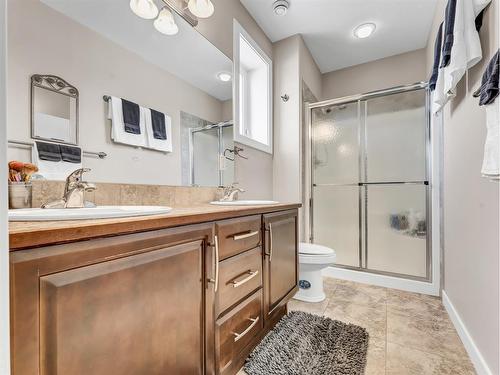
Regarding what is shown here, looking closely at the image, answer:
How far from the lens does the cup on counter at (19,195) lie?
2.66ft

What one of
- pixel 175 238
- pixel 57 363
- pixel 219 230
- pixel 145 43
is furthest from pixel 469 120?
pixel 57 363

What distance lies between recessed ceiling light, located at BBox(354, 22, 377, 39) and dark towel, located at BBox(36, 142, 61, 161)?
2.67m

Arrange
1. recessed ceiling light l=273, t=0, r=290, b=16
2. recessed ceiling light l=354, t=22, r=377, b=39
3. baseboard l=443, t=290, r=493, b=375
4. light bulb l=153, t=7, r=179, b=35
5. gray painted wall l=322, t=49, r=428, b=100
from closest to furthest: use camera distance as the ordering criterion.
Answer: baseboard l=443, t=290, r=493, b=375 → light bulb l=153, t=7, r=179, b=35 → recessed ceiling light l=273, t=0, r=290, b=16 → recessed ceiling light l=354, t=22, r=377, b=39 → gray painted wall l=322, t=49, r=428, b=100

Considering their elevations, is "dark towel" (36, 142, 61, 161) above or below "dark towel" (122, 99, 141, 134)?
below

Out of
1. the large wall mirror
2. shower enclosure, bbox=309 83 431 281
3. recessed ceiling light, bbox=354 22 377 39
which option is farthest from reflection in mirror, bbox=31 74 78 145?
recessed ceiling light, bbox=354 22 377 39

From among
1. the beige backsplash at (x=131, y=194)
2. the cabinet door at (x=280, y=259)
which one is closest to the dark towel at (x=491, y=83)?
the cabinet door at (x=280, y=259)

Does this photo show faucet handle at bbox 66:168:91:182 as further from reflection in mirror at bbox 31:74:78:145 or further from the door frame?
the door frame

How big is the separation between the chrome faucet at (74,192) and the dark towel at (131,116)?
1.13 feet

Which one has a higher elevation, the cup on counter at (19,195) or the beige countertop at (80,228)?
the cup on counter at (19,195)

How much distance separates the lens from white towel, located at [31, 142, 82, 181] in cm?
90

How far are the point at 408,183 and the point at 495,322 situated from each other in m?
1.56

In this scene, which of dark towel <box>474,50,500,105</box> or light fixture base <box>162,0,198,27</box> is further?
light fixture base <box>162,0,198,27</box>

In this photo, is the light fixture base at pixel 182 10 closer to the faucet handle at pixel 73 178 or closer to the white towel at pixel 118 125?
the white towel at pixel 118 125

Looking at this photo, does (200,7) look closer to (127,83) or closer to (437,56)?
(127,83)
